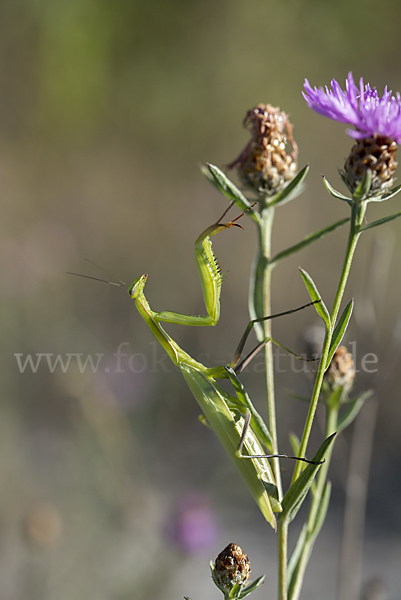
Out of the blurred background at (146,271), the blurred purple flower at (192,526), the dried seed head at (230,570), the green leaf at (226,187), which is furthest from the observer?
the blurred background at (146,271)

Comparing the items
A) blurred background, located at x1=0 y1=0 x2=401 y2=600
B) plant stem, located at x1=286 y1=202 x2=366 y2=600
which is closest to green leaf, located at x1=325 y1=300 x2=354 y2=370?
plant stem, located at x1=286 y1=202 x2=366 y2=600

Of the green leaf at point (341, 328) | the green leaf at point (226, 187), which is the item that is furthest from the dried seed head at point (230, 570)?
the green leaf at point (226, 187)

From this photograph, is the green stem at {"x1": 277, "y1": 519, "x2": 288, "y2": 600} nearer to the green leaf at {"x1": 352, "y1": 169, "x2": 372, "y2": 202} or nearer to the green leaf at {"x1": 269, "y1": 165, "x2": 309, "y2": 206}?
the green leaf at {"x1": 352, "y1": 169, "x2": 372, "y2": 202}

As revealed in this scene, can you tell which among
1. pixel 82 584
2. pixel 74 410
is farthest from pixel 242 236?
pixel 82 584

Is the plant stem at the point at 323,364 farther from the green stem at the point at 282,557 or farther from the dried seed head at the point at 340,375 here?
the dried seed head at the point at 340,375

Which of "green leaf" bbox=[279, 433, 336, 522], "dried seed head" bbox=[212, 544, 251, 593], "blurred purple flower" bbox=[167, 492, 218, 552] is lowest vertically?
"blurred purple flower" bbox=[167, 492, 218, 552]

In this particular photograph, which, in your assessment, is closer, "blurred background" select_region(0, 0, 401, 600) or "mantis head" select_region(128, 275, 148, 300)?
"mantis head" select_region(128, 275, 148, 300)

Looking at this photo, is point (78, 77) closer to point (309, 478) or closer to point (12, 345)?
point (12, 345)
